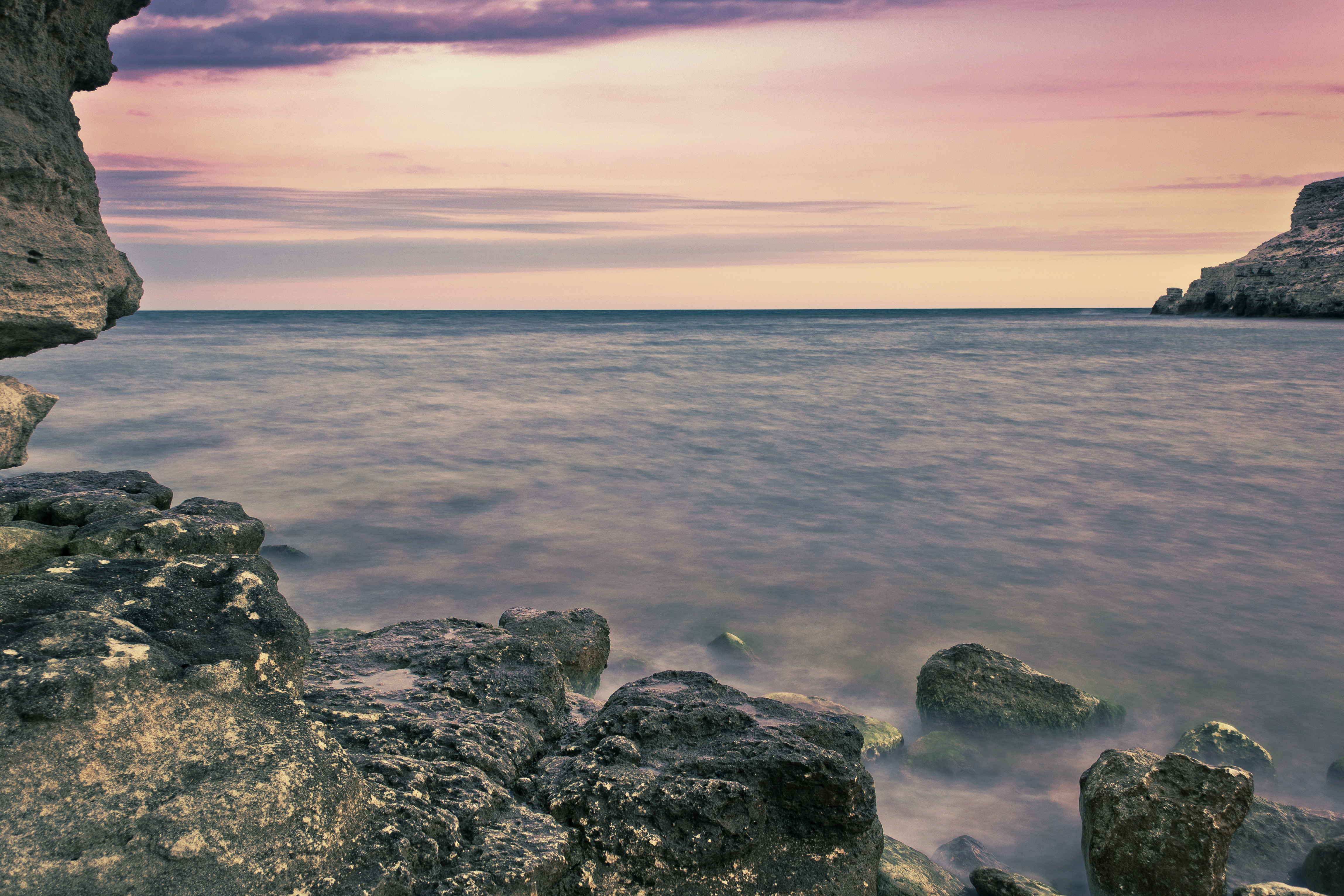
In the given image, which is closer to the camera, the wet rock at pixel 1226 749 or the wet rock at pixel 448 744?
the wet rock at pixel 448 744

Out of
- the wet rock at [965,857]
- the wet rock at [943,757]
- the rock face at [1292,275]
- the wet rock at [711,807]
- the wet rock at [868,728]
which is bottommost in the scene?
the wet rock at [965,857]

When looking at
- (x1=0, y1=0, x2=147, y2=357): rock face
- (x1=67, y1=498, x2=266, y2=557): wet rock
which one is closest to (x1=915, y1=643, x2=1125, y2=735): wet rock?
(x1=67, y1=498, x2=266, y2=557): wet rock

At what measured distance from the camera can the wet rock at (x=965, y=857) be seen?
3.03 metres

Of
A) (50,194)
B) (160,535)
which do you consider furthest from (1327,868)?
(50,194)

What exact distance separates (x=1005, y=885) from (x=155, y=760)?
2514 millimetres

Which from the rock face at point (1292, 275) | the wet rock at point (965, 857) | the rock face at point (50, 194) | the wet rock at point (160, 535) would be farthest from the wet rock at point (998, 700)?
the rock face at point (1292, 275)

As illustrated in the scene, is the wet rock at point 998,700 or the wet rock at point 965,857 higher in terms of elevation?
the wet rock at point 998,700

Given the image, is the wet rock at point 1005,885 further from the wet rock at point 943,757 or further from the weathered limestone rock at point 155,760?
the weathered limestone rock at point 155,760

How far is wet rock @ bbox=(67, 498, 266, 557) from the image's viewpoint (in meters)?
3.36

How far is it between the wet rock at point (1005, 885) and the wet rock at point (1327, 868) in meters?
0.94

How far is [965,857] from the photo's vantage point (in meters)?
3.08

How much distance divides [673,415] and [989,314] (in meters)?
78.2

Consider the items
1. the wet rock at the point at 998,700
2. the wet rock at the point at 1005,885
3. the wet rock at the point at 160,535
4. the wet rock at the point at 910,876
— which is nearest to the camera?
the wet rock at the point at 910,876

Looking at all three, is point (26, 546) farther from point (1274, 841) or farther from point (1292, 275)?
point (1292, 275)
